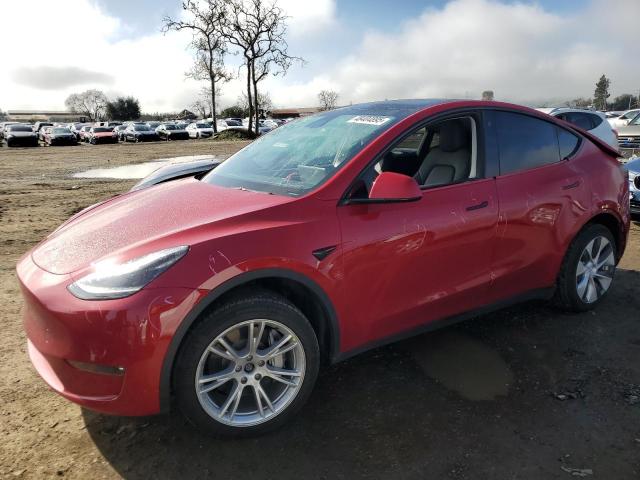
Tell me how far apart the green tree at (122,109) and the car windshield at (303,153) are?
277ft

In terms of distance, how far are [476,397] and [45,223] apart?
669 centimetres

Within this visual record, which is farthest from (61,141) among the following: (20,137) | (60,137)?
(20,137)

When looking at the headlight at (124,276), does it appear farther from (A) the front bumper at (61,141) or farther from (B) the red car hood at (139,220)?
(A) the front bumper at (61,141)

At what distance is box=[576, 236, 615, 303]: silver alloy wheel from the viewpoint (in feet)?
12.6

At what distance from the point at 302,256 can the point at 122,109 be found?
85928 millimetres

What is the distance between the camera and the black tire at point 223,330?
2.28 metres

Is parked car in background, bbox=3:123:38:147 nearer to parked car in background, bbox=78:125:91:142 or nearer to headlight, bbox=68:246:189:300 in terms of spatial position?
parked car in background, bbox=78:125:91:142

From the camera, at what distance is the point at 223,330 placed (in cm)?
232

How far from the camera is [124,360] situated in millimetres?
2164

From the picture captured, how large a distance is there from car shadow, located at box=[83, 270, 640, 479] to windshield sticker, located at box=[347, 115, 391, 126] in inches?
60.0

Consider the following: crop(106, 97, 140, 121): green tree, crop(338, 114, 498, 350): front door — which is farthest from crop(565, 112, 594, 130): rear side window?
crop(106, 97, 140, 121): green tree

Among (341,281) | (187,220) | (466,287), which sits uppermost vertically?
(187,220)

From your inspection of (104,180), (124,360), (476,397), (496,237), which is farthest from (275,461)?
(104,180)

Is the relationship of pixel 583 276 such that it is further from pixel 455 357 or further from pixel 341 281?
pixel 341 281
